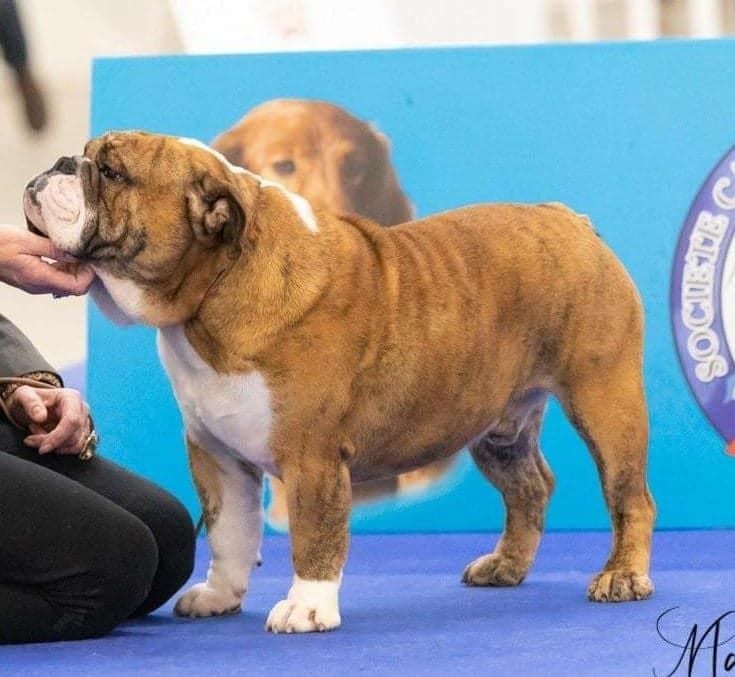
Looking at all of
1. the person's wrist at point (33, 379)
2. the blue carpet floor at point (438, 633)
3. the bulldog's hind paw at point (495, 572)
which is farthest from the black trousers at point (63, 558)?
the bulldog's hind paw at point (495, 572)

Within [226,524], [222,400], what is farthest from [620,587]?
[222,400]

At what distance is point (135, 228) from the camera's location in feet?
8.41

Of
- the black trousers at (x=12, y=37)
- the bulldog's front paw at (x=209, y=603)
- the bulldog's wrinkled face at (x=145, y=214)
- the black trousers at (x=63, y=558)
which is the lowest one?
the bulldog's front paw at (x=209, y=603)

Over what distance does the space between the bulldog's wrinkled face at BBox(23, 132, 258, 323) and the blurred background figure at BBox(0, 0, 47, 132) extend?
2.96m

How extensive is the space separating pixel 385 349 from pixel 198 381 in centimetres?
37

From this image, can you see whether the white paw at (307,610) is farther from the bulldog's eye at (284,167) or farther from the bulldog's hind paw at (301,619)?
the bulldog's eye at (284,167)

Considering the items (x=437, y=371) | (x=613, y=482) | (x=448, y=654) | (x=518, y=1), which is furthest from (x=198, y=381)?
(x=518, y=1)

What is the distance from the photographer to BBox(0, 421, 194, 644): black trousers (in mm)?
2506

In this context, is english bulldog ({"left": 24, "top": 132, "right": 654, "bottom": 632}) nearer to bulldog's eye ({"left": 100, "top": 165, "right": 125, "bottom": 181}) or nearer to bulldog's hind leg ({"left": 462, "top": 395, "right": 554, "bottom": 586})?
bulldog's eye ({"left": 100, "top": 165, "right": 125, "bottom": 181})

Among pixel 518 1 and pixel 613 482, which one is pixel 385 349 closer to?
pixel 613 482

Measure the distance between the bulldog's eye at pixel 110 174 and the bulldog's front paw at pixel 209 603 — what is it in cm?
89

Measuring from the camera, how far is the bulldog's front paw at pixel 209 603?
9.46 feet

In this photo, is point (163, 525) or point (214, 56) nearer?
point (163, 525)

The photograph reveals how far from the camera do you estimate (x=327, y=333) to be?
2645 millimetres
